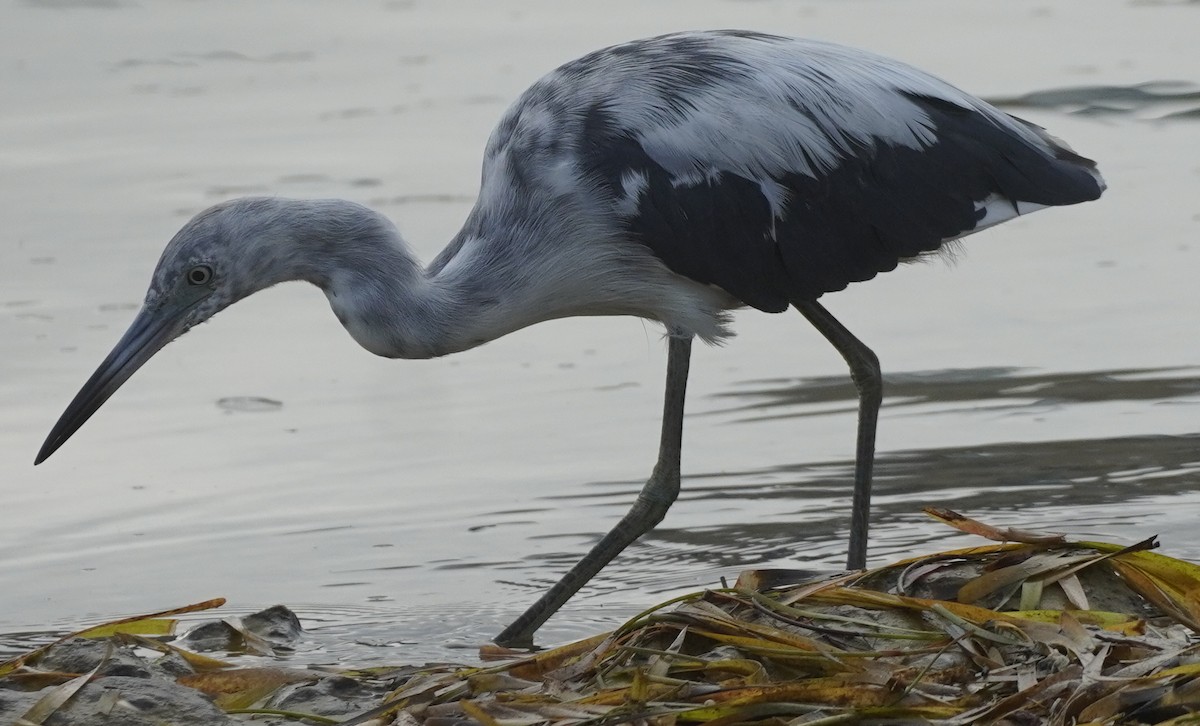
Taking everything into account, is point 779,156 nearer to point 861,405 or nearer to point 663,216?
point 663,216

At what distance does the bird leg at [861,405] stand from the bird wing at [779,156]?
0.29 meters

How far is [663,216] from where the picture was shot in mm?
5922

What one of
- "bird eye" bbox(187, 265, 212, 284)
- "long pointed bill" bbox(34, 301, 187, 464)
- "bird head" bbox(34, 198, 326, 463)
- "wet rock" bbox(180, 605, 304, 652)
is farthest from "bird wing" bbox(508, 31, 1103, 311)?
"wet rock" bbox(180, 605, 304, 652)

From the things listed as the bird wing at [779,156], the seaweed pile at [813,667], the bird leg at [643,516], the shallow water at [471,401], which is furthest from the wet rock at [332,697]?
the bird wing at [779,156]

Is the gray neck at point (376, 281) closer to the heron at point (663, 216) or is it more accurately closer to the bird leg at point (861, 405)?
the heron at point (663, 216)

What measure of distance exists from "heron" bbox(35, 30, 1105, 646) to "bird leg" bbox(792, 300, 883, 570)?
0.03 feet

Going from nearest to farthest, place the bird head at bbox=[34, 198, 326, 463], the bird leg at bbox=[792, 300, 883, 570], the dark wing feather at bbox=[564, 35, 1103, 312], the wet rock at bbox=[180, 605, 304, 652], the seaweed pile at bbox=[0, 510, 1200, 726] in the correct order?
1. the seaweed pile at bbox=[0, 510, 1200, 726]
2. the bird head at bbox=[34, 198, 326, 463]
3. the wet rock at bbox=[180, 605, 304, 652]
4. the dark wing feather at bbox=[564, 35, 1103, 312]
5. the bird leg at bbox=[792, 300, 883, 570]

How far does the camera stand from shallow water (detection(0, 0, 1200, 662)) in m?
6.57

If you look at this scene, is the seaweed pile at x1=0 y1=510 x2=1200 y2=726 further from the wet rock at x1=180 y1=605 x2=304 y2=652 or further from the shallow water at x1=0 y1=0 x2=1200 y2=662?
the shallow water at x1=0 y1=0 x2=1200 y2=662

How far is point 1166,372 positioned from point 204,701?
4.35 meters

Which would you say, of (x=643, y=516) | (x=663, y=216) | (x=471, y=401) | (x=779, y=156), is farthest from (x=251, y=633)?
(x=471, y=401)

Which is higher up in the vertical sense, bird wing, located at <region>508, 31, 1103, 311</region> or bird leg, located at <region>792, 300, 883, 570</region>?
Result: bird wing, located at <region>508, 31, 1103, 311</region>

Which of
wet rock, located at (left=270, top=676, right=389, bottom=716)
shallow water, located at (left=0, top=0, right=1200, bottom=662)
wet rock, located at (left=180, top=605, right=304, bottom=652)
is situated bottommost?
wet rock, located at (left=270, top=676, right=389, bottom=716)

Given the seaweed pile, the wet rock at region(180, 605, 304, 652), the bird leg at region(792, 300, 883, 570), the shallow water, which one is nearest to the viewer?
the seaweed pile
